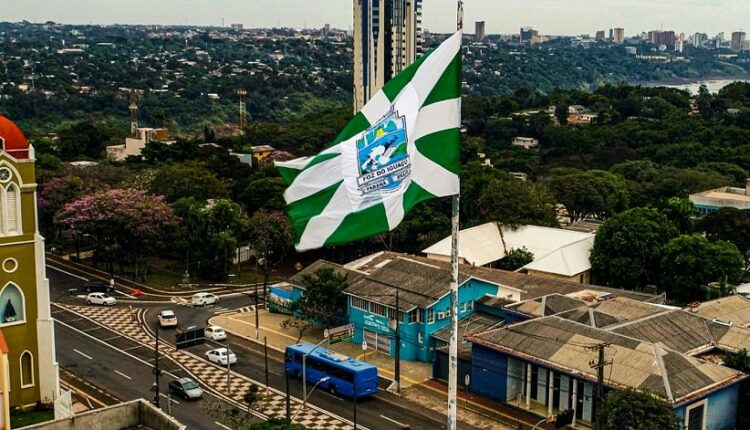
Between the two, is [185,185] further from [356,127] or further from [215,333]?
[356,127]

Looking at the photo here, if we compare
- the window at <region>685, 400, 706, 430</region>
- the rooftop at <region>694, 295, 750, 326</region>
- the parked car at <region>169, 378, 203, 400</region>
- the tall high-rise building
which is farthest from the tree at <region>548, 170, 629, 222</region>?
the tall high-rise building

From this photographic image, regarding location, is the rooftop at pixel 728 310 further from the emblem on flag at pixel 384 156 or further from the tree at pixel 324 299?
the emblem on flag at pixel 384 156

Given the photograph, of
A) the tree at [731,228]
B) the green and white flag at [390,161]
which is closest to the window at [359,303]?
the tree at [731,228]

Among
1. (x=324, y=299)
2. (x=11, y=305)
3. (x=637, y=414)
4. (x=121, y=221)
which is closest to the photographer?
(x=637, y=414)

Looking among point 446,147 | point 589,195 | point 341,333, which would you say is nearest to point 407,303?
point 341,333

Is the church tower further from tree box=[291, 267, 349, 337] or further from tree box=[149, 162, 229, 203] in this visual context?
tree box=[149, 162, 229, 203]

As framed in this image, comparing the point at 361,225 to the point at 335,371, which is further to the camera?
the point at 335,371
